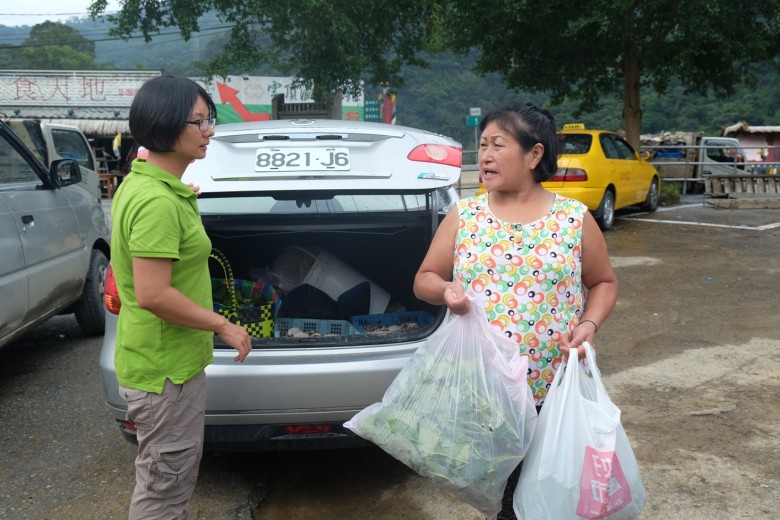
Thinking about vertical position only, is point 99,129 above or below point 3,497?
above

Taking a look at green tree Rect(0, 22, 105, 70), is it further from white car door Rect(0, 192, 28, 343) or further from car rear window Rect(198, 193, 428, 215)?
car rear window Rect(198, 193, 428, 215)

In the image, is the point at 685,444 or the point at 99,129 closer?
the point at 685,444

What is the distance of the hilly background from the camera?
42.7 meters

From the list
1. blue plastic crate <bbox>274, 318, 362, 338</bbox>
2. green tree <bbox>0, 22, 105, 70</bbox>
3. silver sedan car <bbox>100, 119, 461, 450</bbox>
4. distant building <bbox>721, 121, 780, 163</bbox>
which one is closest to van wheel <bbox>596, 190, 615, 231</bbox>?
silver sedan car <bbox>100, 119, 461, 450</bbox>

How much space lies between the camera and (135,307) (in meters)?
2.12

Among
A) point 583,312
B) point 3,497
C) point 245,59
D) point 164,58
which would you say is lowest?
point 3,497

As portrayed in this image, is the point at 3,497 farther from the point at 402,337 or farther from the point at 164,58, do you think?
the point at 164,58

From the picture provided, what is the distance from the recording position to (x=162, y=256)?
1.96 m

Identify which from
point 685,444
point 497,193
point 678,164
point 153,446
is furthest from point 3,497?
point 678,164

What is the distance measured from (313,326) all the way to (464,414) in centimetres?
166

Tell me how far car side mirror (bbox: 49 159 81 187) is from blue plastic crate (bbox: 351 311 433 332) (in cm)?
275

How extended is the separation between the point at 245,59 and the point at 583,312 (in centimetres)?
1525

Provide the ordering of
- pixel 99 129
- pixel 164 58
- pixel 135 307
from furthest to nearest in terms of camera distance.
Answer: pixel 164 58 < pixel 99 129 < pixel 135 307

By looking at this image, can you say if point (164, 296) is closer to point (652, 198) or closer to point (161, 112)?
point (161, 112)
